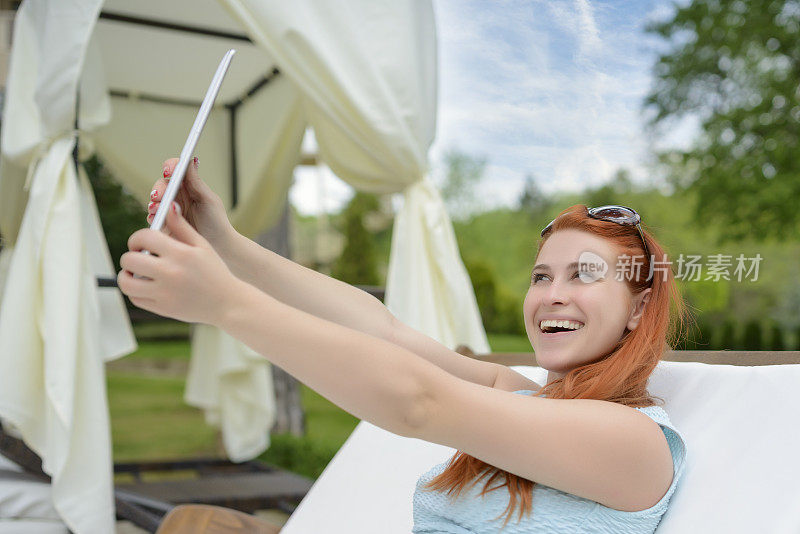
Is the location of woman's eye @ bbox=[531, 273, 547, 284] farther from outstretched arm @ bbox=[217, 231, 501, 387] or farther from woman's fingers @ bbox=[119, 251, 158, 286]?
woman's fingers @ bbox=[119, 251, 158, 286]

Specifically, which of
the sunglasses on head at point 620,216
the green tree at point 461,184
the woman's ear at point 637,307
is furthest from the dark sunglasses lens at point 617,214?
the green tree at point 461,184

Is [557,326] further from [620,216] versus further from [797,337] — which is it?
[797,337]

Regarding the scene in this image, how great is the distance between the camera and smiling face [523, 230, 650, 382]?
1.14 m

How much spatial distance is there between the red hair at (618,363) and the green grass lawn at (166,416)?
6.63 m

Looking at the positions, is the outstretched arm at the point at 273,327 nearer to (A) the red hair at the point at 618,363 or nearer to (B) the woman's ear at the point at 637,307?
(A) the red hair at the point at 618,363

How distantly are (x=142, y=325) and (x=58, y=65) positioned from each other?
832 cm

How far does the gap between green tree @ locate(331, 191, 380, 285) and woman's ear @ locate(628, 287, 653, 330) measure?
33.0 ft

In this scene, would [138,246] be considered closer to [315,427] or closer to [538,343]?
[538,343]

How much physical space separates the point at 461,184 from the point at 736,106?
12.6ft

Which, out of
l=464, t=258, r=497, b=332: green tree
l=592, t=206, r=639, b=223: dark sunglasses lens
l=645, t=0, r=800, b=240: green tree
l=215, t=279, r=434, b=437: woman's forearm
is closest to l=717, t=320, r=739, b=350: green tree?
l=645, t=0, r=800, b=240: green tree

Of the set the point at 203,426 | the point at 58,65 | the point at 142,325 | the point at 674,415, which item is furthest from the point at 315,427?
the point at 674,415

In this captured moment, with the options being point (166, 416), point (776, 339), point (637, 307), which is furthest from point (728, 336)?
point (637, 307)

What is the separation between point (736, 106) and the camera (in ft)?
28.2

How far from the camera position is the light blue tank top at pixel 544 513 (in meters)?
1.05
